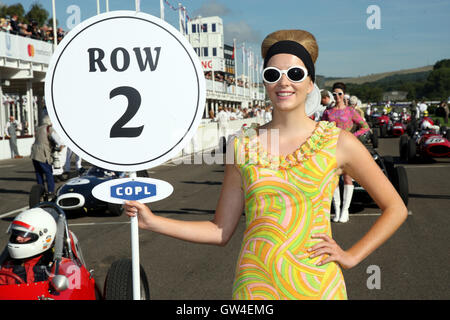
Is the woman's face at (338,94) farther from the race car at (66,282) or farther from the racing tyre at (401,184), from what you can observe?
the race car at (66,282)

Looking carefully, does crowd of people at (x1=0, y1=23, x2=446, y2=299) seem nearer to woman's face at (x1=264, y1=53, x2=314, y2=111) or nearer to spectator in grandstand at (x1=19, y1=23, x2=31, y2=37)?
woman's face at (x1=264, y1=53, x2=314, y2=111)

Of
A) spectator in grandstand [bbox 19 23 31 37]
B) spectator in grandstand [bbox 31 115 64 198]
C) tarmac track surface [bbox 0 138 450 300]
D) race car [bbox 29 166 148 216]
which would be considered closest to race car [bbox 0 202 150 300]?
tarmac track surface [bbox 0 138 450 300]

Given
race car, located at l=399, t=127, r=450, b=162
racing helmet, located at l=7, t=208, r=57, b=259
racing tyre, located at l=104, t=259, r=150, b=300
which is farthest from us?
race car, located at l=399, t=127, r=450, b=162

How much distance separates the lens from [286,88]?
2.08 m

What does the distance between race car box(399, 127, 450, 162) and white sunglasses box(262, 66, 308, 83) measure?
15.3 meters

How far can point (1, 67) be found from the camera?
1010 inches

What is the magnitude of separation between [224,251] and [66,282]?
300cm

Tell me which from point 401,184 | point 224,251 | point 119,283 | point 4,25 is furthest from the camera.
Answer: point 4,25

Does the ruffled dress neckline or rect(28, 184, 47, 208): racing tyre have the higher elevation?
the ruffled dress neckline

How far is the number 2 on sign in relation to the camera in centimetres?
226

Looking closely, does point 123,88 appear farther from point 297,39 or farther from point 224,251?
point 224,251

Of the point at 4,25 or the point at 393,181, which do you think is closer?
the point at 393,181

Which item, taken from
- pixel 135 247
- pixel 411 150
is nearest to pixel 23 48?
pixel 411 150
